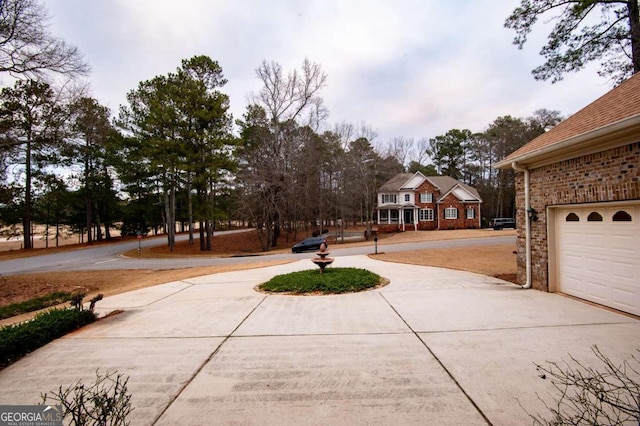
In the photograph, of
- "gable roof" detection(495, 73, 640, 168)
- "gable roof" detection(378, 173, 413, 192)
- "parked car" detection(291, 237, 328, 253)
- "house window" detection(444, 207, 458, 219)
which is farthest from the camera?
"gable roof" detection(378, 173, 413, 192)

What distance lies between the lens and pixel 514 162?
741cm

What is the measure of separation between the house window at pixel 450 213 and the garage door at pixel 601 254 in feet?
91.6

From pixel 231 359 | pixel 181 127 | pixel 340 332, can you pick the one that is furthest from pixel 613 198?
pixel 181 127

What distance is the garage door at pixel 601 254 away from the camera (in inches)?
204

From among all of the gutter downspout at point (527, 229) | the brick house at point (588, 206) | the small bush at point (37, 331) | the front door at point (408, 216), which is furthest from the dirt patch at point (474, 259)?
the front door at point (408, 216)

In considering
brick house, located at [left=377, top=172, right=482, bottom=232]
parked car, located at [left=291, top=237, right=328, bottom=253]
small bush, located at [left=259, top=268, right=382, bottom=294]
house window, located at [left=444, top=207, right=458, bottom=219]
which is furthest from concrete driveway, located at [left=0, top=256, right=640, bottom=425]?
house window, located at [left=444, top=207, right=458, bottom=219]

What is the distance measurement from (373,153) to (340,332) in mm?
30291

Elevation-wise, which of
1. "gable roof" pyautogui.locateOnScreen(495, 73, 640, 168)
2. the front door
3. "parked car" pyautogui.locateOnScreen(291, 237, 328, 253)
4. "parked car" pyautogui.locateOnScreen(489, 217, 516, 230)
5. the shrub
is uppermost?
"gable roof" pyautogui.locateOnScreen(495, 73, 640, 168)

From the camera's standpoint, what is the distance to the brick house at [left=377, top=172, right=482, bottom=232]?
1312 inches

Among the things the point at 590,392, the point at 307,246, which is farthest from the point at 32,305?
the point at 307,246

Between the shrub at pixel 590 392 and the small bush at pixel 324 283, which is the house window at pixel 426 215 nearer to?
the small bush at pixel 324 283

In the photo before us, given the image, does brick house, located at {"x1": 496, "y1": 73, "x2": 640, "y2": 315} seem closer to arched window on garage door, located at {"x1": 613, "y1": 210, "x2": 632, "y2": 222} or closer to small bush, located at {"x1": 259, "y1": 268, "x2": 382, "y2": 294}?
arched window on garage door, located at {"x1": 613, "y1": 210, "x2": 632, "y2": 222}

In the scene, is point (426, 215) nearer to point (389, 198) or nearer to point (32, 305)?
point (389, 198)

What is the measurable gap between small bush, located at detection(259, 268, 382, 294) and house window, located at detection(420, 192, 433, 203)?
27.3m
